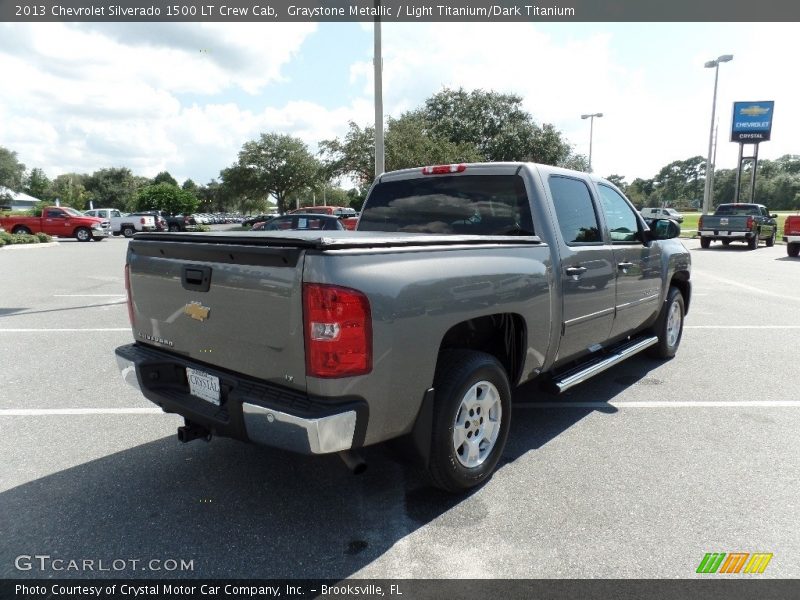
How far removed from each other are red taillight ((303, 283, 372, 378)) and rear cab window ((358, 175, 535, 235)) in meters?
1.78

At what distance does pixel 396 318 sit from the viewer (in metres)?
2.52

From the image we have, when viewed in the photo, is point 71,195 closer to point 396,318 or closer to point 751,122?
point 751,122

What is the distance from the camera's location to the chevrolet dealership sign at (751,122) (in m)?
41.2

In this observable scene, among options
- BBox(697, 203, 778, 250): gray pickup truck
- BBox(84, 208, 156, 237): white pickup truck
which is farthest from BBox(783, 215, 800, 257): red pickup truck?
BBox(84, 208, 156, 237): white pickup truck

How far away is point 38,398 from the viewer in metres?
4.75

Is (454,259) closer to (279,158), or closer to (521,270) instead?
(521,270)

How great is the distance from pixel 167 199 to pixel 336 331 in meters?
60.3

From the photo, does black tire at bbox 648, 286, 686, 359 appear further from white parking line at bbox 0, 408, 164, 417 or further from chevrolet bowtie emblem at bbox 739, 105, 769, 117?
chevrolet bowtie emblem at bbox 739, 105, 769, 117

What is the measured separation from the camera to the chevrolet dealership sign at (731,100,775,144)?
4125 centimetres

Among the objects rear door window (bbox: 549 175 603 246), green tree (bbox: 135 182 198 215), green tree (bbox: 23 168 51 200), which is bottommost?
rear door window (bbox: 549 175 603 246)

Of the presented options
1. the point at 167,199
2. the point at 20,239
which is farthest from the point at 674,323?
the point at 167,199

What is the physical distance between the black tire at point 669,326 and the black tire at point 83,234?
30.5 meters

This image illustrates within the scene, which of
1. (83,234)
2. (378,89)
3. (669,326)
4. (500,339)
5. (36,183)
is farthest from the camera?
(36,183)

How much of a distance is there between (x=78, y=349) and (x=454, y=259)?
5449mm
